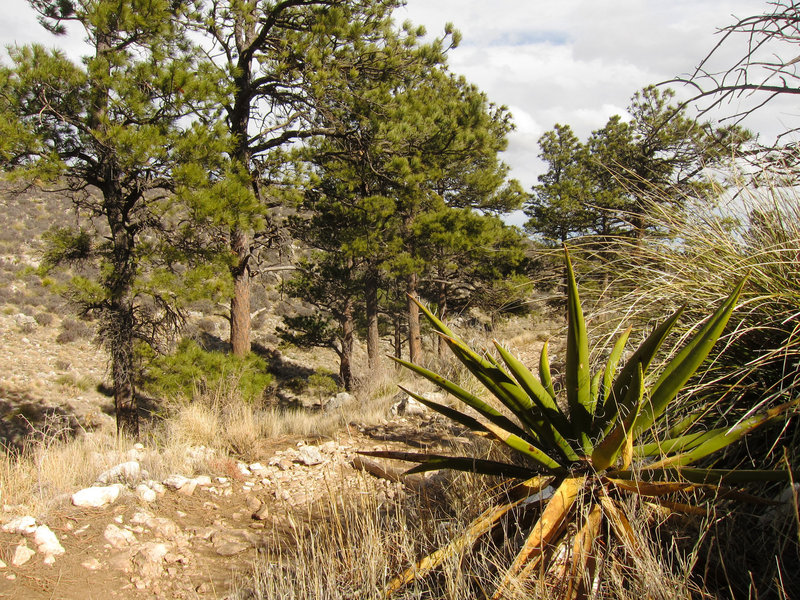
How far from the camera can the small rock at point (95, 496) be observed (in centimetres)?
377

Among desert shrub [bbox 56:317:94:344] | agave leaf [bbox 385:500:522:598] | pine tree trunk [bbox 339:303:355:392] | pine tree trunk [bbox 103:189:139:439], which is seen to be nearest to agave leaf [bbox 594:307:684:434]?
agave leaf [bbox 385:500:522:598]

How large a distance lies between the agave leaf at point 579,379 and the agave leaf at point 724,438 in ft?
1.10

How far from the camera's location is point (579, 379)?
2359mm

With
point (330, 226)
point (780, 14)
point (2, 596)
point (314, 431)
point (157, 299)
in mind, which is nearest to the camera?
point (780, 14)

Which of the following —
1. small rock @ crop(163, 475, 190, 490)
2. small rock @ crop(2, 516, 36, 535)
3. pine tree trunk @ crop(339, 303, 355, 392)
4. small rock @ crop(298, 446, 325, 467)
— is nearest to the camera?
small rock @ crop(2, 516, 36, 535)

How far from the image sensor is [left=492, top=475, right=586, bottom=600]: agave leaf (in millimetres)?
1919

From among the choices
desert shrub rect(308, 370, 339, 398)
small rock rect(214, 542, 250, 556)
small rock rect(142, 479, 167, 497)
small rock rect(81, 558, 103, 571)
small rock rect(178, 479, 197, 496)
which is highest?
small rock rect(142, 479, 167, 497)

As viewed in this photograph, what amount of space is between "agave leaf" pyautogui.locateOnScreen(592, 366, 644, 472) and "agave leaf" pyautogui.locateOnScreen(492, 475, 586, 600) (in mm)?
99

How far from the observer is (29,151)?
778cm

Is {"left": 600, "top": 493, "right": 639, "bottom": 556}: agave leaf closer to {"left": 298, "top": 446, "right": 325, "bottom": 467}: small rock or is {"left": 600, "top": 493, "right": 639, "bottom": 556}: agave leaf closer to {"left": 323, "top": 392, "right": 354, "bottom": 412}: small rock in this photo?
{"left": 298, "top": 446, "right": 325, "bottom": 467}: small rock

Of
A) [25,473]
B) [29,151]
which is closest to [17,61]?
[29,151]

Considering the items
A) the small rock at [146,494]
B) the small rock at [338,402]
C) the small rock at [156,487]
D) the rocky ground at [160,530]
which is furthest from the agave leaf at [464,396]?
the small rock at [338,402]

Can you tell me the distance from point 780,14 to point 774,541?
7.61 feet

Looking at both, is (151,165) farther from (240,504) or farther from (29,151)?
(240,504)
